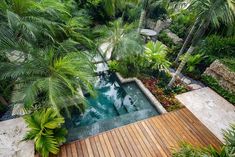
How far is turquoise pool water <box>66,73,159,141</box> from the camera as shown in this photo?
4504 mm

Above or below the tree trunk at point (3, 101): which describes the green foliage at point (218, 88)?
above

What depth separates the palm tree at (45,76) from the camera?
3.50 m

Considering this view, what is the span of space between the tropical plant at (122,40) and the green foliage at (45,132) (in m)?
3.03

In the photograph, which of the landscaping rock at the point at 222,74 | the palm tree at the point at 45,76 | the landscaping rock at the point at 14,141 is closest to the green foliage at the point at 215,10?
the landscaping rock at the point at 222,74

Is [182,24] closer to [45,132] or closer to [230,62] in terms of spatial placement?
[230,62]

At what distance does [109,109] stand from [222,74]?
11.3ft

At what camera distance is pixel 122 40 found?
5996 millimetres

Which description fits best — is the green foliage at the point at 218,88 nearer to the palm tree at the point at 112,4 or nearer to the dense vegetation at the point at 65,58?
the dense vegetation at the point at 65,58

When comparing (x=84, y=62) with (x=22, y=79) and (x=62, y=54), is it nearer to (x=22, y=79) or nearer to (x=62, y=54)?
(x=62, y=54)

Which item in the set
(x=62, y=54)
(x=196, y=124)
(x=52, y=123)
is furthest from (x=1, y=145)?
(x=196, y=124)

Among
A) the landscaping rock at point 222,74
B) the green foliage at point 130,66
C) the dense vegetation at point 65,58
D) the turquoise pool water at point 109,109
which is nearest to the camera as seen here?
the dense vegetation at point 65,58

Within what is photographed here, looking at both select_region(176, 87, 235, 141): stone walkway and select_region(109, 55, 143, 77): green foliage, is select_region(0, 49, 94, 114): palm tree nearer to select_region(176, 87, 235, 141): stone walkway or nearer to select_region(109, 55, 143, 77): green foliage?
select_region(109, 55, 143, 77): green foliage

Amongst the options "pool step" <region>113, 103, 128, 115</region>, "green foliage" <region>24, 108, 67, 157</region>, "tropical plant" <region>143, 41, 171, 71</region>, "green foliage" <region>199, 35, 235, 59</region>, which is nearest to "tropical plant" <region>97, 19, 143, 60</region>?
"tropical plant" <region>143, 41, 171, 71</region>

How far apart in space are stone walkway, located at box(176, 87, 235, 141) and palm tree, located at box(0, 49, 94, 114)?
256cm
